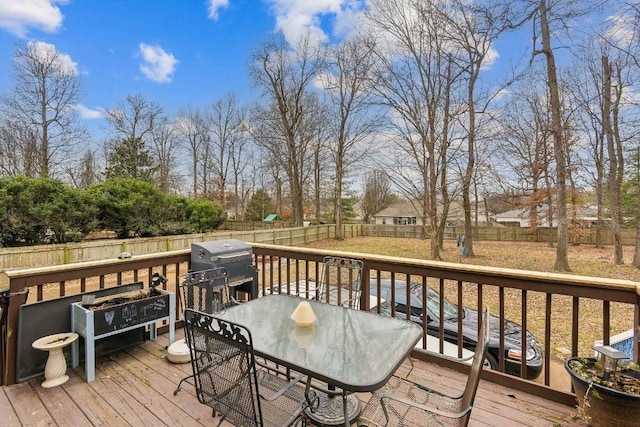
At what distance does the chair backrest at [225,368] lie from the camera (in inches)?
52.5

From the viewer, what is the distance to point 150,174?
18.9m

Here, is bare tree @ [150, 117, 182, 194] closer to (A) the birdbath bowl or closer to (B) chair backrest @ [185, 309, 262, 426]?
(A) the birdbath bowl

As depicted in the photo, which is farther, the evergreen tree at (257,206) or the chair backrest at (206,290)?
the evergreen tree at (257,206)

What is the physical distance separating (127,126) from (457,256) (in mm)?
18772

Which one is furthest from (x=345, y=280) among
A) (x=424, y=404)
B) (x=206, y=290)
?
(x=424, y=404)

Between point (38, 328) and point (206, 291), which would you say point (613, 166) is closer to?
point (206, 291)

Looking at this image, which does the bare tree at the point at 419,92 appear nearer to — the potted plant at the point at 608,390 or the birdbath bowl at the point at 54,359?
the potted plant at the point at 608,390

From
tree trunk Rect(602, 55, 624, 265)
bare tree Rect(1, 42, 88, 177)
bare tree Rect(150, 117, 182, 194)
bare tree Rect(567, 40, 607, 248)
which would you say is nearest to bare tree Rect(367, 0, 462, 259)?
bare tree Rect(567, 40, 607, 248)

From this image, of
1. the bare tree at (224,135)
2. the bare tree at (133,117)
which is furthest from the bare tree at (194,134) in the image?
the bare tree at (133,117)

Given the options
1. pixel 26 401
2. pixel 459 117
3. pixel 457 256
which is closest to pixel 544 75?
pixel 459 117

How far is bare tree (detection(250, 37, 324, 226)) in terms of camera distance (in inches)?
674

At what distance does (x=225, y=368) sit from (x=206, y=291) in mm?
1574

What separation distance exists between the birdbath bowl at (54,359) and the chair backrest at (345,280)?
2096 millimetres

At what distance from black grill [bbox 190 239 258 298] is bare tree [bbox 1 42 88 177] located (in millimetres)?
14693
